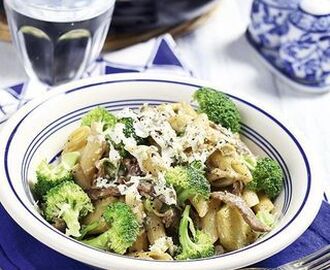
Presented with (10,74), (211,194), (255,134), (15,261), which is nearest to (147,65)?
(10,74)

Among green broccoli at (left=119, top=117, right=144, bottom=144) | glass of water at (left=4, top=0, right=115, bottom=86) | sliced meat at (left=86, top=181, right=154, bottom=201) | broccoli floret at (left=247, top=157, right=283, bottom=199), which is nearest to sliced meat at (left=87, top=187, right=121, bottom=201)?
sliced meat at (left=86, top=181, right=154, bottom=201)

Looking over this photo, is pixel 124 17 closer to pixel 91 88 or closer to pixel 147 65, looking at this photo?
pixel 147 65

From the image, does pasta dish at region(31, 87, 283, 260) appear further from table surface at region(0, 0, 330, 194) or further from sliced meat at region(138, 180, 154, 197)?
table surface at region(0, 0, 330, 194)

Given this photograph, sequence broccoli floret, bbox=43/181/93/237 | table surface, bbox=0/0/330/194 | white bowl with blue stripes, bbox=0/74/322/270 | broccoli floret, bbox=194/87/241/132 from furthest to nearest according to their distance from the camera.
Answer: table surface, bbox=0/0/330/194 → broccoli floret, bbox=194/87/241/132 → broccoli floret, bbox=43/181/93/237 → white bowl with blue stripes, bbox=0/74/322/270

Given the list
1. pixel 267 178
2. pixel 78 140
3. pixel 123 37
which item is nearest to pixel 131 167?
pixel 78 140

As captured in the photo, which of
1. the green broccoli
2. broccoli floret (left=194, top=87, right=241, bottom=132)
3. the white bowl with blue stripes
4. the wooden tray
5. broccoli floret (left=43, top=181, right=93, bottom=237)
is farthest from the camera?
the wooden tray

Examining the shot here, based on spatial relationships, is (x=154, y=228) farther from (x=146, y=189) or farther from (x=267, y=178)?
(x=267, y=178)

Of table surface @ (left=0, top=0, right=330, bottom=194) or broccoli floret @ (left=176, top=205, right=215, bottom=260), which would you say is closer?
broccoli floret @ (left=176, top=205, right=215, bottom=260)
